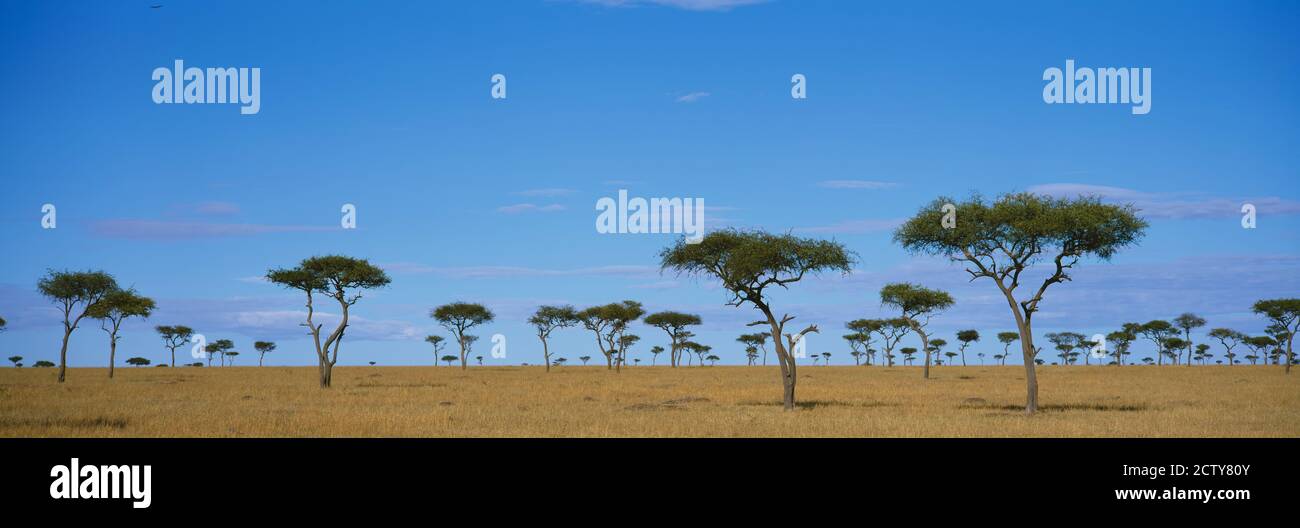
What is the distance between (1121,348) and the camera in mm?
146375

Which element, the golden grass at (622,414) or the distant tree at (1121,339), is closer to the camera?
the golden grass at (622,414)

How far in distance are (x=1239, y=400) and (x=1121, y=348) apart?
383 ft

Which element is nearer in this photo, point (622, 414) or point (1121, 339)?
point (622, 414)
